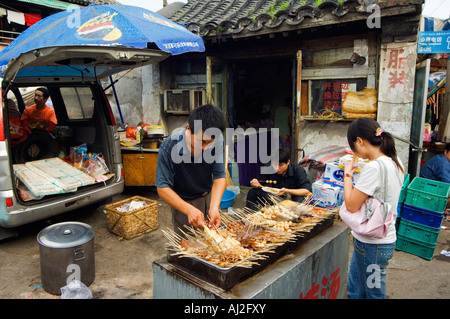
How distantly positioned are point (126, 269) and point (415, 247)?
161 inches

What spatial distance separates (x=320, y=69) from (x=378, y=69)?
1123 mm

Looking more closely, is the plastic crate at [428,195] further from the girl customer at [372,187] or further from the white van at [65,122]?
the white van at [65,122]

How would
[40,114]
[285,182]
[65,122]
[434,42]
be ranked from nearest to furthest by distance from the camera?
[285,182] → [434,42] → [40,114] → [65,122]

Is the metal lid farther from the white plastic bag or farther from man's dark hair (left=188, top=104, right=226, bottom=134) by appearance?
man's dark hair (left=188, top=104, right=226, bottom=134)

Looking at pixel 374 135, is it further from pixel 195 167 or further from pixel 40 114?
pixel 40 114

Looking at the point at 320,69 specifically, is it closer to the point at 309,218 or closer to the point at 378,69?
the point at 378,69

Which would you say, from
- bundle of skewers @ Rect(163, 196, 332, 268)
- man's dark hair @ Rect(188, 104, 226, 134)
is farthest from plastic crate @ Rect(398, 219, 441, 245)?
man's dark hair @ Rect(188, 104, 226, 134)

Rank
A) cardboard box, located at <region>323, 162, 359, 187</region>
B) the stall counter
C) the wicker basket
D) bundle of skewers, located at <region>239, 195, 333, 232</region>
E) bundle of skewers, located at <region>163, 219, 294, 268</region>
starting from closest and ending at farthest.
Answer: the stall counter → bundle of skewers, located at <region>163, 219, 294, 268</region> → bundle of skewers, located at <region>239, 195, 333, 232</region> → the wicker basket → cardboard box, located at <region>323, 162, 359, 187</region>

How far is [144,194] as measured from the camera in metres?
7.27

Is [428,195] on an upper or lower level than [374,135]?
lower

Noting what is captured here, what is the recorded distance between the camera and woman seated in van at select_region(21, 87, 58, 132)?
5.88 meters

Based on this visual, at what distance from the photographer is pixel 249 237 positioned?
2834 mm

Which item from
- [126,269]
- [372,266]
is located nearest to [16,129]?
[126,269]

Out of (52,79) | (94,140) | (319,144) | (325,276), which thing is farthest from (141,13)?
(325,276)
